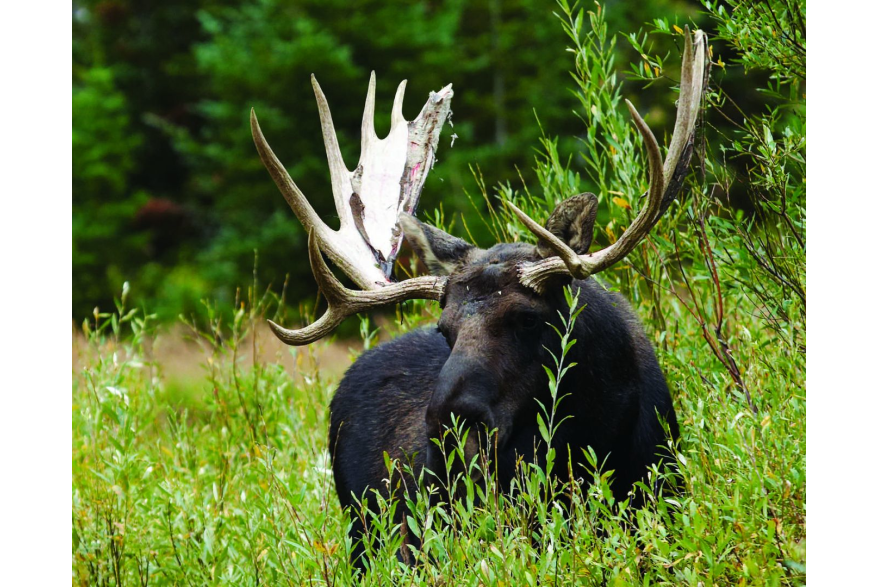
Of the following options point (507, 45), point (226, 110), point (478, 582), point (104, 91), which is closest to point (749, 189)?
point (478, 582)

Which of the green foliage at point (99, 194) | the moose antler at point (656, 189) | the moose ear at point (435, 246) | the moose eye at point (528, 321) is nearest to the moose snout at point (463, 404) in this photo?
the moose eye at point (528, 321)

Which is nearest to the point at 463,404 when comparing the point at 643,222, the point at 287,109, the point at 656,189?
the point at 643,222

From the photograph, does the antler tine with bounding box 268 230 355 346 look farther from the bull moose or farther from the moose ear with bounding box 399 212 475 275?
the moose ear with bounding box 399 212 475 275

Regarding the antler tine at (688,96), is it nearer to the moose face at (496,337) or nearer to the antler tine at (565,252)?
the moose face at (496,337)

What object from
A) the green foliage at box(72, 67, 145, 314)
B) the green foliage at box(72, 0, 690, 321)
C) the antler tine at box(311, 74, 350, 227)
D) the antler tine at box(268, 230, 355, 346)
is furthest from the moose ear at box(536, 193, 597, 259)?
the green foliage at box(72, 67, 145, 314)

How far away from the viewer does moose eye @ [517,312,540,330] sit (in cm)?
399

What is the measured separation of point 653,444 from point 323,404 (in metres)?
2.62

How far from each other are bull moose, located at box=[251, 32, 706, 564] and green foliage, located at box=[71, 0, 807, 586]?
0.13 m

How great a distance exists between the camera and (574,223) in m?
4.07

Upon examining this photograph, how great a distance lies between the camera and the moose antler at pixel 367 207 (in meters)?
4.38

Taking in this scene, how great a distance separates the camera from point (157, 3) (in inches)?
1118

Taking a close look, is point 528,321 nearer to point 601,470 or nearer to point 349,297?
point 601,470
